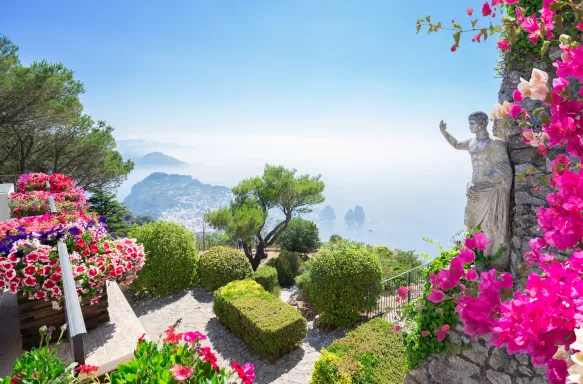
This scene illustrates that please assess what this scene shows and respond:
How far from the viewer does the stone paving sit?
6.78 m

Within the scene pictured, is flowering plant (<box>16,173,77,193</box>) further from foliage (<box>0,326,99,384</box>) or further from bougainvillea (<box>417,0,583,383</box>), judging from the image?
bougainvillea (<box>417,0,583,383</box>)

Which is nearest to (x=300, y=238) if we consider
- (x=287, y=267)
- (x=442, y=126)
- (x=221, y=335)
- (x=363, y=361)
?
(x=287, y=267)

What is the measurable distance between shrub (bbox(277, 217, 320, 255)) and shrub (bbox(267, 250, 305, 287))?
360cm

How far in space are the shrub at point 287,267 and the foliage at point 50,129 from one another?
33.6ft

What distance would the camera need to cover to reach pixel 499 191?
3670 mm

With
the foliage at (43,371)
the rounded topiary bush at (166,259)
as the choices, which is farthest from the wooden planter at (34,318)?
the rounded topiary bush at (166,259)

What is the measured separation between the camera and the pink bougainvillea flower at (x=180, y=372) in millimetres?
1558

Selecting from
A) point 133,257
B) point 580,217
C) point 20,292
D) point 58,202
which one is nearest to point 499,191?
point 580,217

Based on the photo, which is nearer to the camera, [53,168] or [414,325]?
[414,325]

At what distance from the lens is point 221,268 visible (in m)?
10.5

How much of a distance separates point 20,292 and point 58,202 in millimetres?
3292

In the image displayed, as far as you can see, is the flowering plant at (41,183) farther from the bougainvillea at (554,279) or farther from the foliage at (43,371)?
the bougainvillea at (554,279)

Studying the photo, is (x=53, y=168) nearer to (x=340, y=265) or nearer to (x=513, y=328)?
(x=340, y=265)

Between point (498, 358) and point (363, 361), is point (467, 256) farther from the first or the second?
point (363, 361)
